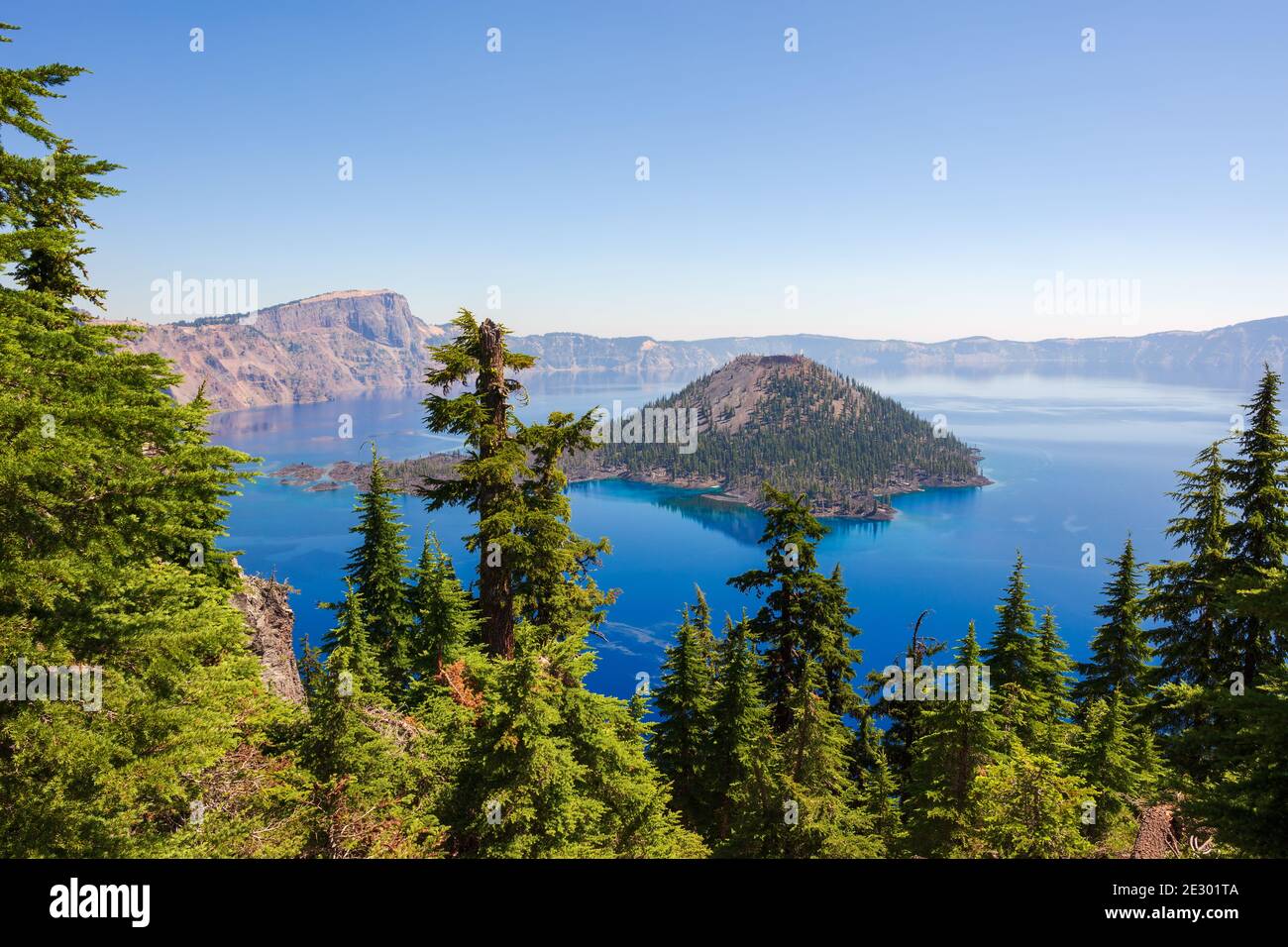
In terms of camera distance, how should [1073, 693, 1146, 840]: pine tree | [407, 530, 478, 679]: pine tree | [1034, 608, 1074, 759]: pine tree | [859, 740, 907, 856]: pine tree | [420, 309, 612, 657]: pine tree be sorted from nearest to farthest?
[420, 309, 612, 657]: pine tree, [1073, 693, 1146, 840]: pine tree, [859, 740, 907, 856]: pine tree, [1034, 608, 1074, 759]: pine tree, [407, 530, 478, 679]: pine tree

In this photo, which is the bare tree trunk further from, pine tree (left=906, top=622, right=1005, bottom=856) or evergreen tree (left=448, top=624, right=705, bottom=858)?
pine tree (left=906, top=622, right=1005, bottom=856)

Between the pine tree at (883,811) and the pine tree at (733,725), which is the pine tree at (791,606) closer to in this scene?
the pine tree at (733,725)

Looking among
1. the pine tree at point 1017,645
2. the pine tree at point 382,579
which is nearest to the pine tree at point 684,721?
the pine tree at point 1017,645

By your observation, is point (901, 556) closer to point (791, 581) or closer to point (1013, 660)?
point (1013, 660)

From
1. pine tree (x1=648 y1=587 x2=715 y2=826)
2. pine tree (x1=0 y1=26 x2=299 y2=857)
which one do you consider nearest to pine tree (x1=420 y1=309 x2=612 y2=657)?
pine tree (x1=0 y1=26 x2=299 y2=857)

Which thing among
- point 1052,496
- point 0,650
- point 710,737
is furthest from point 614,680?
point 1052,496

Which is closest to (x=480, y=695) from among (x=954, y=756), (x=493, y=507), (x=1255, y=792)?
(x=493, y=507)
